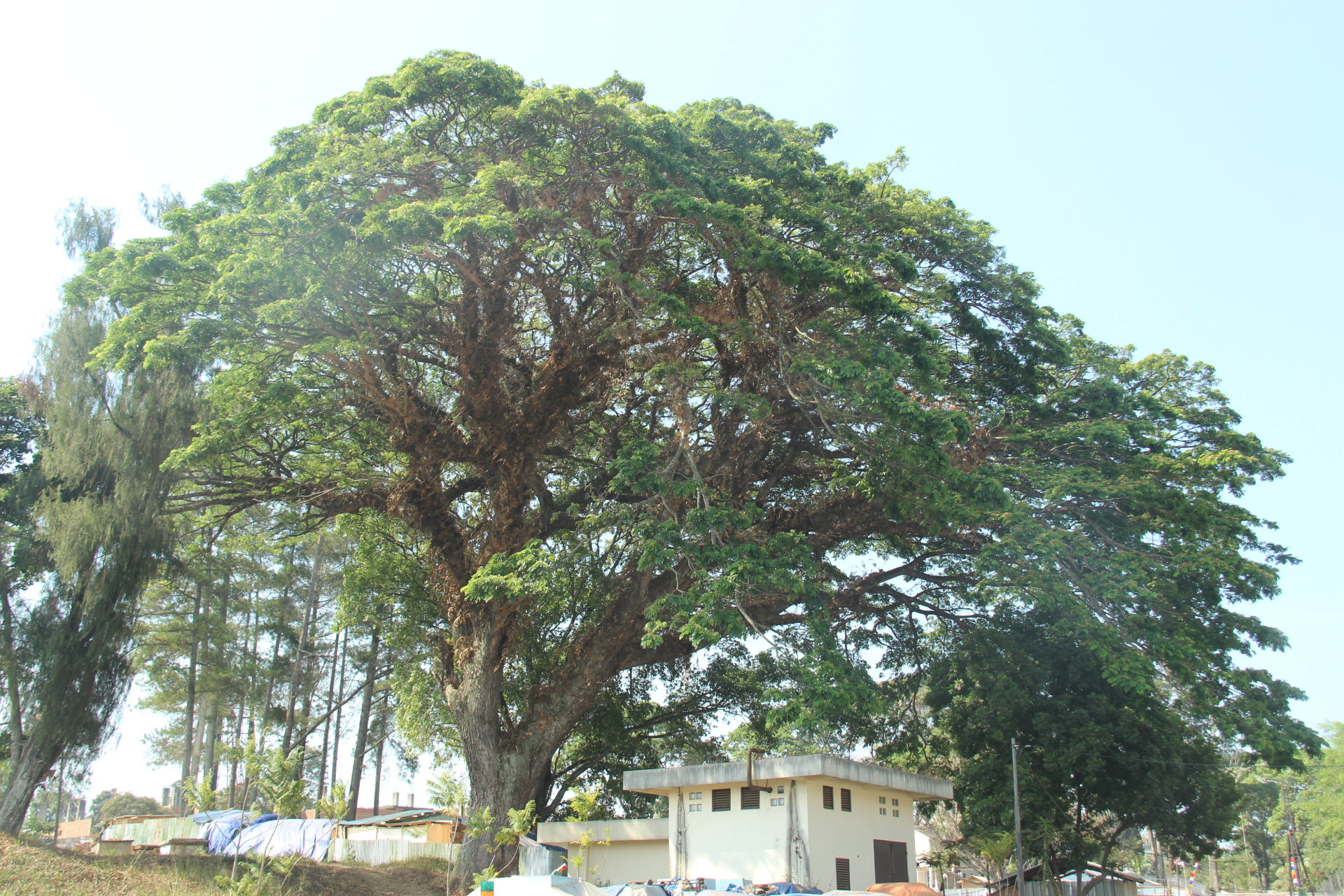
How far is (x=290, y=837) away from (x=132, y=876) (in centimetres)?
395

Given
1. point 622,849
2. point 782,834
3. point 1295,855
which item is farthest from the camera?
point 1295,855

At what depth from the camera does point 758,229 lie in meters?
13.7

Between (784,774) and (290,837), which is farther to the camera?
(290,837)

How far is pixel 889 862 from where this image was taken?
15.6m

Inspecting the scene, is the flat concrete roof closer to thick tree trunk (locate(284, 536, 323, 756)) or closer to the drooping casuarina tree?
the drooping casuarina tree

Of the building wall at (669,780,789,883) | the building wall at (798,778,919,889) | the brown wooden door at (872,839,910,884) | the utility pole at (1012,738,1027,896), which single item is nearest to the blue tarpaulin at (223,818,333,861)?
the building wall at (669,780,789,883)

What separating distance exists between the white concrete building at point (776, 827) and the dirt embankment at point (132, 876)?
12.6ft

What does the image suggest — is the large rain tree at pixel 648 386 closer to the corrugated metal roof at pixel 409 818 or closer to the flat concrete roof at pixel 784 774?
the flat concrete roof at pixel 784 774

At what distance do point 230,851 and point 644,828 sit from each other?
22.6ft

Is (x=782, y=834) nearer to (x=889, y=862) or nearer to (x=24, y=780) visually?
(x=889, y=862)

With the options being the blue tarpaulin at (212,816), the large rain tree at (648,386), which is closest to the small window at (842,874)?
the large rain tree at (648,386)

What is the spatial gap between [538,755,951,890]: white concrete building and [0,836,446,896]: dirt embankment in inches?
151

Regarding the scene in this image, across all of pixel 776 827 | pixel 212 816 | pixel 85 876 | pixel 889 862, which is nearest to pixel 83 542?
pixel 85 876

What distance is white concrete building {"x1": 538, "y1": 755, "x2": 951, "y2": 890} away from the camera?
13.9m
